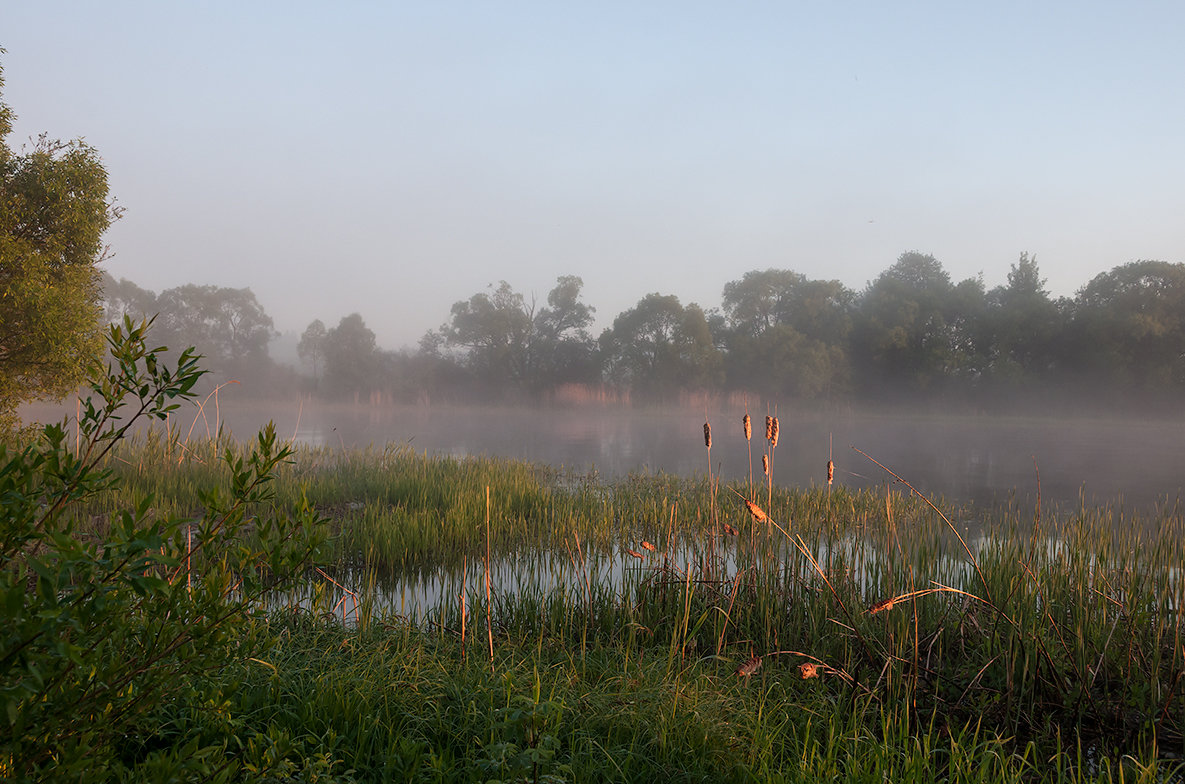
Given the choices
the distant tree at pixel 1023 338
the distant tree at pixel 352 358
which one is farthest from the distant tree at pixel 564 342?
the distant tree at pixel 1023 338

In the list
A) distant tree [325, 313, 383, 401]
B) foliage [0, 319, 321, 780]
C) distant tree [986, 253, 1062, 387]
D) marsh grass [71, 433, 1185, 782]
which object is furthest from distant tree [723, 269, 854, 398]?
foliage [0, 319, 321, 780]

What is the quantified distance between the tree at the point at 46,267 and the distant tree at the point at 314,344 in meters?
44.6

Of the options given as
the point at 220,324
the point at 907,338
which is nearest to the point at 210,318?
the point at 220,324

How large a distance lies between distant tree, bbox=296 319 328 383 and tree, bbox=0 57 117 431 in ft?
146

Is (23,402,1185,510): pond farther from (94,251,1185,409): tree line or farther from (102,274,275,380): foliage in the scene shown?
(102,274,275,380): foliage

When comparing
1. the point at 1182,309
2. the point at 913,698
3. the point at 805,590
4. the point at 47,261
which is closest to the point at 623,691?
the point at 913,698

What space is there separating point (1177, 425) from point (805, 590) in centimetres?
4665

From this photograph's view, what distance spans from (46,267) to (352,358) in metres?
43.7

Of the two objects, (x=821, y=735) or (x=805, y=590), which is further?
(x=805, y=590)

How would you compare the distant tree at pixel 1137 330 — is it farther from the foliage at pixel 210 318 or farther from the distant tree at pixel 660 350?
the foliage at pixel 210 318

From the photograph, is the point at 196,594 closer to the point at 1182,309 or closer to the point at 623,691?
the point at 623,691

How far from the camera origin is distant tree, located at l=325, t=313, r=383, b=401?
5244 centimetres

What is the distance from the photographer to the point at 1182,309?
3847 cm

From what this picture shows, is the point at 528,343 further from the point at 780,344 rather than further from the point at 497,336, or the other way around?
the point at 780,344
